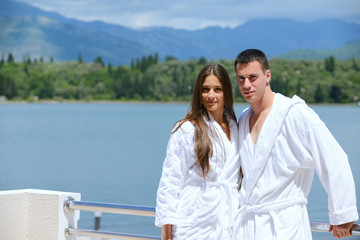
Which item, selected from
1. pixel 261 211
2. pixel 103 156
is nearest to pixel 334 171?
pixel 261 211

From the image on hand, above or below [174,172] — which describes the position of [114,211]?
below

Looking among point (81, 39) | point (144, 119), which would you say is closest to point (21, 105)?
point (144, 119)

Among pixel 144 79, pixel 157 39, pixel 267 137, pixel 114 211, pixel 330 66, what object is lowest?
pixel 114 211

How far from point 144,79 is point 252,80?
229 ft

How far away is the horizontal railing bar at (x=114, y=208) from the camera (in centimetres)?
232

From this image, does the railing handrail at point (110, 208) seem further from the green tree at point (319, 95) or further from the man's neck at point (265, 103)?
the green tree at point (319, 95)

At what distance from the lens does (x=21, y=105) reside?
299 ft

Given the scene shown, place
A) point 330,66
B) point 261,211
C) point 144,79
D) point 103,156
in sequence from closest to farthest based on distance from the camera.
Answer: point 261,211, point 103,156, point 330,66, point 144,79

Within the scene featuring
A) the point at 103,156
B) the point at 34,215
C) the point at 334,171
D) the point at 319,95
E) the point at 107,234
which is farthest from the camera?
the point at 319,95

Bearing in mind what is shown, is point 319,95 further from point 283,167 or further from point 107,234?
point 283,167

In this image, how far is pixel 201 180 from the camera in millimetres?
1991

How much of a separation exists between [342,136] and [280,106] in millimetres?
44848

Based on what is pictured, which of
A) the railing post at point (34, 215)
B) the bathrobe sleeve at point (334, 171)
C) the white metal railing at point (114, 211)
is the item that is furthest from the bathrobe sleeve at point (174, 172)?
the railing post at point (34, 215)

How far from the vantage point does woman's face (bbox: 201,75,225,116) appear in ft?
6.55
